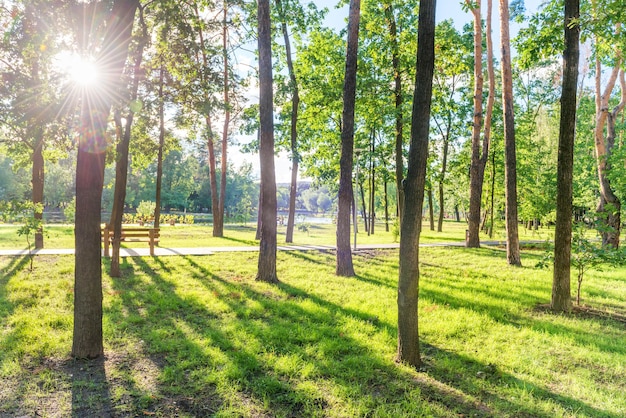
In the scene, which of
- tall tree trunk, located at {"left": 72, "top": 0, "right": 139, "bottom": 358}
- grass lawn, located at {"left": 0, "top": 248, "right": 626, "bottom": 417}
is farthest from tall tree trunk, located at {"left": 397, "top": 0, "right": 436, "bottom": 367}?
tall tree trunk, located at {"left": 72, "top": 0, "right": 139, "bottom": 358}

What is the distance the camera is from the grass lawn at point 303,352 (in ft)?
11.4

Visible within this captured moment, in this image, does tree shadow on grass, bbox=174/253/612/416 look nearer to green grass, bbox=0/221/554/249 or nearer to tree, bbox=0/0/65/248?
tree, bbox=0/0/65/248

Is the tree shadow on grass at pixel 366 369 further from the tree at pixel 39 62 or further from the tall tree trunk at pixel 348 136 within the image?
the tree at pixel 39 62

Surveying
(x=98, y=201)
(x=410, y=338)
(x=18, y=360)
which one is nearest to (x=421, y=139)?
(x=410, y=338)

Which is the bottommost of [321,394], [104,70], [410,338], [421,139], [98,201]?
[321,394]

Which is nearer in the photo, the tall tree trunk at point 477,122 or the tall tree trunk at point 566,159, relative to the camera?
the tall tree trunk at point 566,159

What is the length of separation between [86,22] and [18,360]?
15.2 ft

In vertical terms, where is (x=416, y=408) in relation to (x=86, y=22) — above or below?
below

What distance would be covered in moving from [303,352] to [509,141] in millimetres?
9740

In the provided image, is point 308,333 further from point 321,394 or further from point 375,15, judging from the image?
point 375,15

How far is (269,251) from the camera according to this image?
883cm

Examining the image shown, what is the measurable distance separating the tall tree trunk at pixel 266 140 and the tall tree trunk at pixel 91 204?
421 cm

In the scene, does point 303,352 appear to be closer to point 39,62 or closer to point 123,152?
point 123,152

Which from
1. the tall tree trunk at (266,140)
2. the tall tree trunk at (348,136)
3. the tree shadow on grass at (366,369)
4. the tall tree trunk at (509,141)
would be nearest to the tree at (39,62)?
the tall tree trunk at (266,140)
